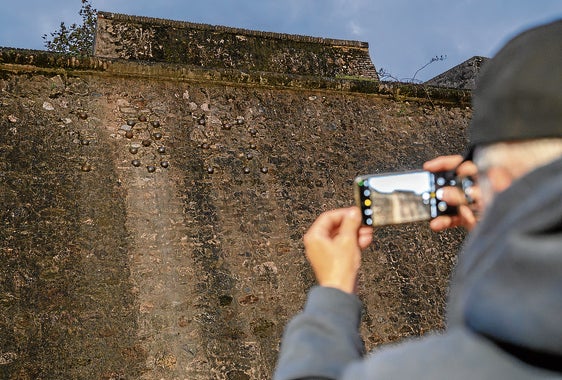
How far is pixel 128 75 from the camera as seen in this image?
659cm

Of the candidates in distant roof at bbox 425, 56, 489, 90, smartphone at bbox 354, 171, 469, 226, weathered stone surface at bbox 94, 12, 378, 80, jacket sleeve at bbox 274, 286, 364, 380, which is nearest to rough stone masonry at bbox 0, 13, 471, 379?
distant roof at bbox 425, 56, 489, 90

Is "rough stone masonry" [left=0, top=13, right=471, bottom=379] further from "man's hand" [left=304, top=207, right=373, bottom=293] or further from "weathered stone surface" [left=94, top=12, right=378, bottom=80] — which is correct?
"man's hand" [left=304, top=207, right=373, bottom=293]

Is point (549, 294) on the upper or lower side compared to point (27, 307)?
lower

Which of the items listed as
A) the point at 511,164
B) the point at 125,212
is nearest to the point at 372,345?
the point at 125,212

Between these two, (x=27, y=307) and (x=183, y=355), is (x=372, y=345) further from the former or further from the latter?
(x=27, y=307)

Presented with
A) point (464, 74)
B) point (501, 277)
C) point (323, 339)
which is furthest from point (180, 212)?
point (464, 74)

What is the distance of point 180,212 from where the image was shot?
19.6 ft

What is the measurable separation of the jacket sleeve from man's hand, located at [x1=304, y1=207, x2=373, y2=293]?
0.17 ft

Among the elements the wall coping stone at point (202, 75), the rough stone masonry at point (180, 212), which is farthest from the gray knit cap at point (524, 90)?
the wall coping stone at point (202, 75)

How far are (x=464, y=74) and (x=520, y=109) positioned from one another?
31.6 ft

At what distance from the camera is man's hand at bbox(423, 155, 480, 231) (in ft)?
4.19

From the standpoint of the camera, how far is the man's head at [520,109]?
0.89 m

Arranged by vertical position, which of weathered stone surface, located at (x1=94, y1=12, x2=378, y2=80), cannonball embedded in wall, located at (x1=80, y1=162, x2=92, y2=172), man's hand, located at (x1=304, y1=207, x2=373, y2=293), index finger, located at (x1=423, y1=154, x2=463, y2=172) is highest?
weathered stone surface, located at (x1=94, y1=12, x2=378, y2=80)

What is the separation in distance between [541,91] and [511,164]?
0.37 feet
